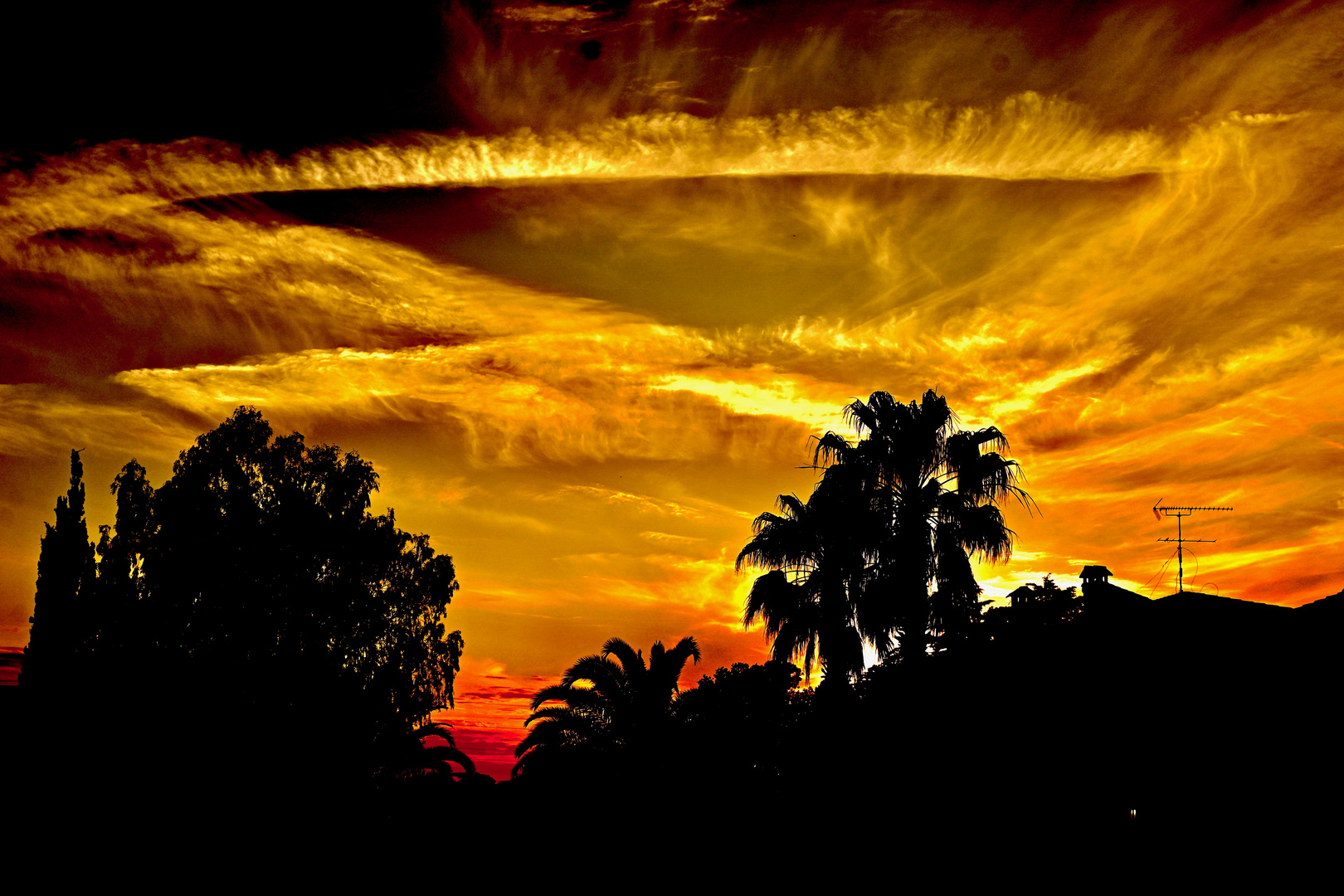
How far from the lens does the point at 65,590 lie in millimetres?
33531

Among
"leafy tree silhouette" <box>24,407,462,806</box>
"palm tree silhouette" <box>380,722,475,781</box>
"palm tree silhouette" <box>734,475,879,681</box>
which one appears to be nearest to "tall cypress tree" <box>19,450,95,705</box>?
"leafy tree silhouette" <box>24,407,462,806</box>

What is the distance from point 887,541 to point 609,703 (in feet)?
41.8

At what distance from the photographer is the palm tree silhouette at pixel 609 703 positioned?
103 feet

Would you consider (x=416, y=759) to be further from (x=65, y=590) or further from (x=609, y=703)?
(x=65, y=590)

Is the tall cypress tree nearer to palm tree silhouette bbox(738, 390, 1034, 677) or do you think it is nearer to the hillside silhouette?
the hillside silhouette

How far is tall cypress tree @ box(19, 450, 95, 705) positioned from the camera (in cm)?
3170

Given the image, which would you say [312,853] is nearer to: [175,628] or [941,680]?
[175,628]

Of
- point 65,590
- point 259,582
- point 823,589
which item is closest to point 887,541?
point 823,589

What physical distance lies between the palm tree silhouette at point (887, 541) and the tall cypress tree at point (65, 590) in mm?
23616

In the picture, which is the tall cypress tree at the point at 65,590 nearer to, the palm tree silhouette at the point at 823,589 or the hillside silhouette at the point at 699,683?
the hillside silhouette at the point at 699,683

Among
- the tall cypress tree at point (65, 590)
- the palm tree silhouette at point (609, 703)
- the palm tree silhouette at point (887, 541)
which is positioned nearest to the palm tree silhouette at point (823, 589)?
the palm tree silhouette at point (887, 541)

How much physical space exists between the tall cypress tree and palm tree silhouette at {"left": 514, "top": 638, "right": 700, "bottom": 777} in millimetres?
15489

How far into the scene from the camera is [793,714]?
2833 centimetres

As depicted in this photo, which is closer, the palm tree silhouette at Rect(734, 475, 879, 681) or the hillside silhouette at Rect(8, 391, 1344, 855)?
the hillside silhouette at Rect(8, 391, 1344, 855)
